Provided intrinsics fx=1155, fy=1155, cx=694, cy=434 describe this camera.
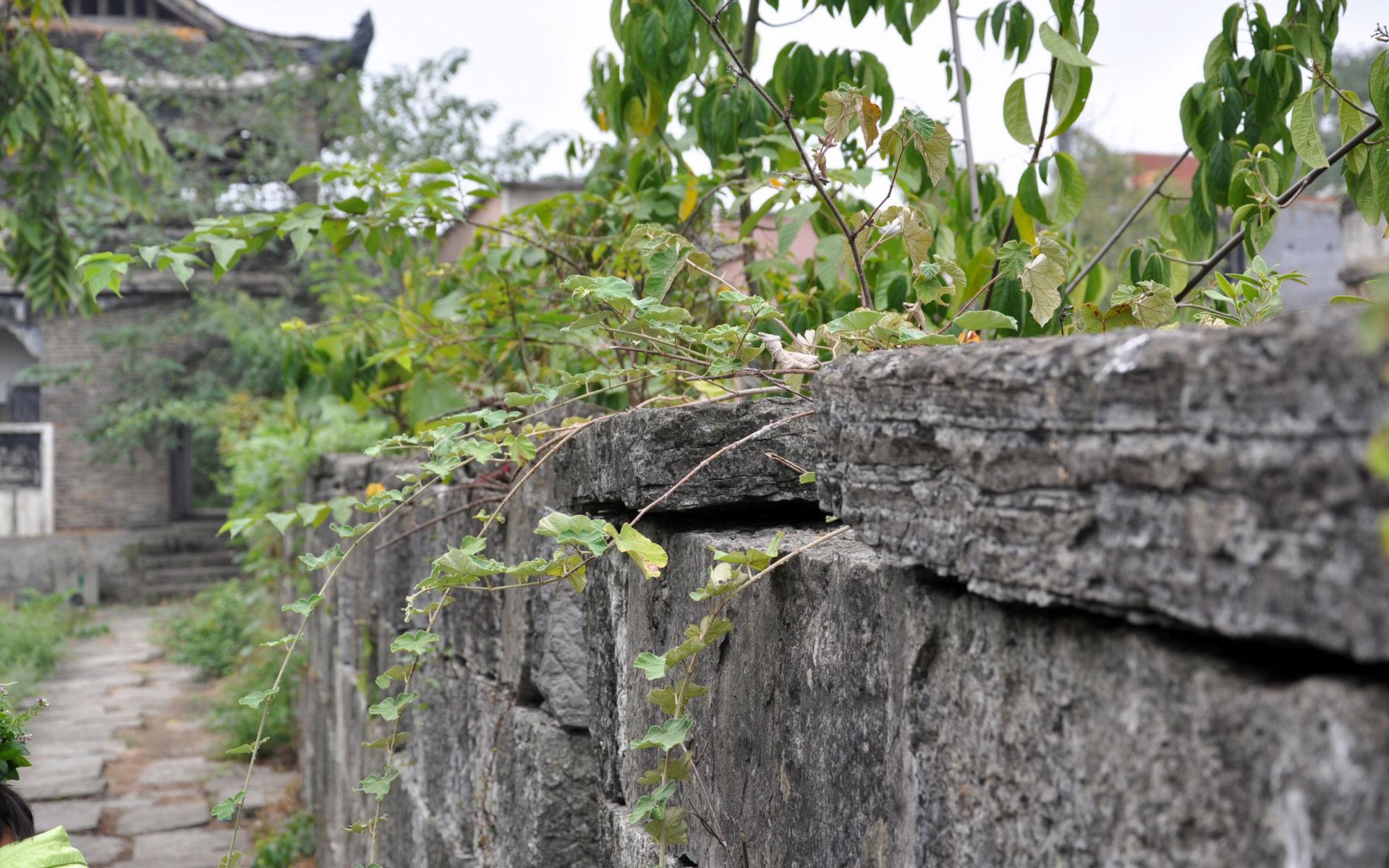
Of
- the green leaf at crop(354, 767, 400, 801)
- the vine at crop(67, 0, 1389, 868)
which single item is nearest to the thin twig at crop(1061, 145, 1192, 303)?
the vine at crop(67, 0, 1389, 868)

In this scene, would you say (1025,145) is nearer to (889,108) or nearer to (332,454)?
(889,108)

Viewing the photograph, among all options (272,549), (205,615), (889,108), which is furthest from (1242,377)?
(205,615)

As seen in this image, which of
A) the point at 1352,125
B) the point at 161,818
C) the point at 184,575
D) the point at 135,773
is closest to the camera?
the point at 1352,125

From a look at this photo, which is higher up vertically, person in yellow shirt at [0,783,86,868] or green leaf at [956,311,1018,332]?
green leaf at [956,311,1018,332]

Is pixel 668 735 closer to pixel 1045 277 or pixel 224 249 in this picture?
pixel 1045 277

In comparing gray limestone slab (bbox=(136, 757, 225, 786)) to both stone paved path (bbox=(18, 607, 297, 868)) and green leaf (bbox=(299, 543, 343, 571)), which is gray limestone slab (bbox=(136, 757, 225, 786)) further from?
green leaf (bbox=(299, 543, 343, 571))

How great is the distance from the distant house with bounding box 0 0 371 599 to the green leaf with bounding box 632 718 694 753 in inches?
565

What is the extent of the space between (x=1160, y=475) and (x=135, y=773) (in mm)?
7526

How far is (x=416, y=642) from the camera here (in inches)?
62.7

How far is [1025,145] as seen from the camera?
5.55 ft

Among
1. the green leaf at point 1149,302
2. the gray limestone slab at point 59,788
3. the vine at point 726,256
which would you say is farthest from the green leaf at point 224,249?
the gray limestone slab at point 59,788

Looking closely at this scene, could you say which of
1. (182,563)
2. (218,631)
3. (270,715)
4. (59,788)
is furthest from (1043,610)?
(182,563)

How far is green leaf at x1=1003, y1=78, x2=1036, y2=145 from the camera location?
1651 mm

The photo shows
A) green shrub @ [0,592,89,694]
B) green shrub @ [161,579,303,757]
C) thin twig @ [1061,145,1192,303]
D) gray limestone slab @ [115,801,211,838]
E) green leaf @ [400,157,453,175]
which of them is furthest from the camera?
green shrub @ [0,592,89,694]
